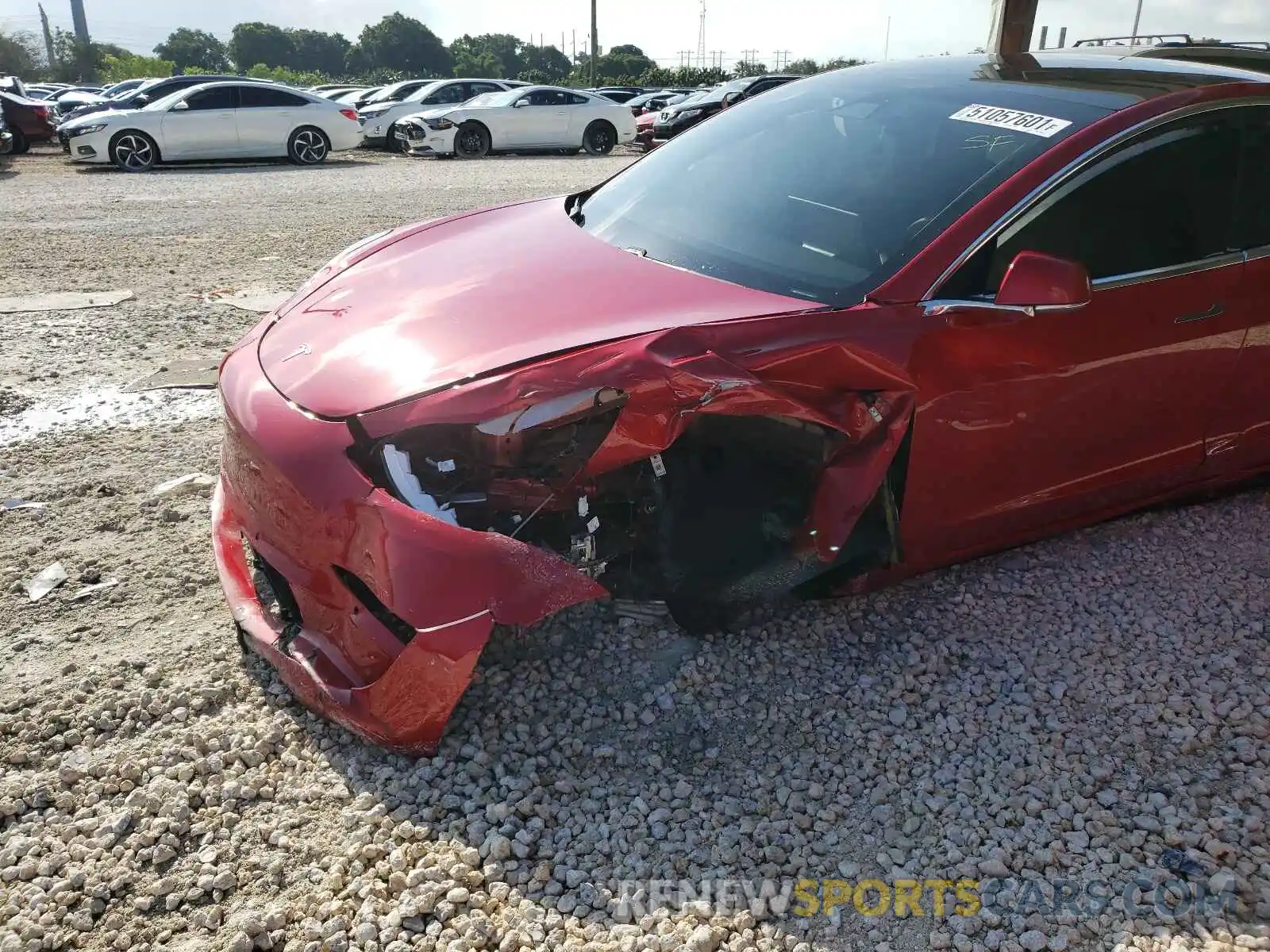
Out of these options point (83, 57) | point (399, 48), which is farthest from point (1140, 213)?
point (399, 48)

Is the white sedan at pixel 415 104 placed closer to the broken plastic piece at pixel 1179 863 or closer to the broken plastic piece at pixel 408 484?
the broken plastic piece at pixel 408 484

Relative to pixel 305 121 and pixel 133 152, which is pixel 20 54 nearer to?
pixel 305 121

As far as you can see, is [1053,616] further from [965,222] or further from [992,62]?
[992,62]

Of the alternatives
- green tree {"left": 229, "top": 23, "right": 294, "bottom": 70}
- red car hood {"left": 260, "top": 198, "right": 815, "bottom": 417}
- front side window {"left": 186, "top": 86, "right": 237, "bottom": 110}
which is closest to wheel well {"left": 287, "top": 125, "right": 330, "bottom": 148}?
front side window {"left": 186, "top": 86, "right": 237, "bottom": 110}

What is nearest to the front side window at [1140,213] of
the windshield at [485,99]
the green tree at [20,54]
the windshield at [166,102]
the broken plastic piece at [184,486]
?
the broken plastic piece at [184,486]

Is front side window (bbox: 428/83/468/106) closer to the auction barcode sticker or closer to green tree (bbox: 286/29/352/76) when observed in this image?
the auction barcode sticker

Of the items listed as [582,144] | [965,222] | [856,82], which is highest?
[856,82]

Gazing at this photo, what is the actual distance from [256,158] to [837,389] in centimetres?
1551

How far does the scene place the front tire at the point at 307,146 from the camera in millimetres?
15664

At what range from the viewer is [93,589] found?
10.5 feet

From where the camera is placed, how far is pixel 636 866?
2229 mm

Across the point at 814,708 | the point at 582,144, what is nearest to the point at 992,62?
the point at 814,708

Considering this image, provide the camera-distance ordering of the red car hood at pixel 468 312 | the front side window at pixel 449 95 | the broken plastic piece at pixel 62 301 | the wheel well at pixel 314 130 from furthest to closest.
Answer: the front side window at pixel 449 95 → the wheel well at pixel 314 130 → the broken plastic piece at pixel 62 301 → the red car hood at pixel 468 312

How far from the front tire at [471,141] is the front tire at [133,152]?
5.02m
